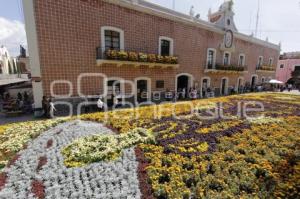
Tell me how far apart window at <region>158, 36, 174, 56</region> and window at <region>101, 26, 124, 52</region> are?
13.5 feet

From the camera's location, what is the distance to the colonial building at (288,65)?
133 ft

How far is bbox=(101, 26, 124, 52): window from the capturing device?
41.9 feet

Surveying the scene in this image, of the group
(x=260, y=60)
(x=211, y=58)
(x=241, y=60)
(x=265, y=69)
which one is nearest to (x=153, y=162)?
(x=211, y=58)

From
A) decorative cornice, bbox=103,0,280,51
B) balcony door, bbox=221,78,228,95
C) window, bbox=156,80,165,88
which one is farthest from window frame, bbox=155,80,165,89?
balcony door, bbox=221,78,228,95

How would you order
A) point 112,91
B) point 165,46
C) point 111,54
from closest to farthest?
1. point 111,54
2. point 112,91
3. point 165,46

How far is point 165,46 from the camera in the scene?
16.9m

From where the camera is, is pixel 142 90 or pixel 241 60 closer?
pixel 142 90

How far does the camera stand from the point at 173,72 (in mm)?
17750

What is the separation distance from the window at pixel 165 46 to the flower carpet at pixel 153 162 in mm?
10624

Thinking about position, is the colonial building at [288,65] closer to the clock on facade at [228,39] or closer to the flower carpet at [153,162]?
the clock on facade at [228,39]

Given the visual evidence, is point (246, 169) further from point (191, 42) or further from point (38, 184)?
point (191, 42)

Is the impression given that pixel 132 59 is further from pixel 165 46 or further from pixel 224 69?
pixel 224 69

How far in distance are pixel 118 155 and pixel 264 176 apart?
12.5ft

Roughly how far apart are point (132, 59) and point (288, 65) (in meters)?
43.7
